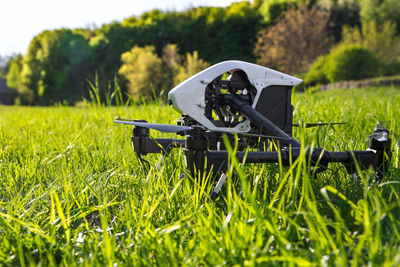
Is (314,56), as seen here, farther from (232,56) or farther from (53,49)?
(53,49)

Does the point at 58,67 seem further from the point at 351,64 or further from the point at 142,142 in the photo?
the point at 142,142

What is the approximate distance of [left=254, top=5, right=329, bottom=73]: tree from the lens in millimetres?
24203

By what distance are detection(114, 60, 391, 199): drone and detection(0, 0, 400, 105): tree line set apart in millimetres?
17318

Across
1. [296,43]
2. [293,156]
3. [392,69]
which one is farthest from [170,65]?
[293,156]

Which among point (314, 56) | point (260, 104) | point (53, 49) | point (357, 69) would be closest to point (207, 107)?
point (260, 104)

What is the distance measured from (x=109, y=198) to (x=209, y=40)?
28.2 m

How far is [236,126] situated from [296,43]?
24.4 meters

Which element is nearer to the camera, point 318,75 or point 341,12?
point 318,75

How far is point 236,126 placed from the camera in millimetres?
1984

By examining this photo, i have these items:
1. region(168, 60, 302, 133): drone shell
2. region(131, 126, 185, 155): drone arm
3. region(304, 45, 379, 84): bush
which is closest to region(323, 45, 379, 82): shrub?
region(304, 45, 379, 84): bush

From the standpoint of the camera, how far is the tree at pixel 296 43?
79.4 ft

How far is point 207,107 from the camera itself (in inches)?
78.1

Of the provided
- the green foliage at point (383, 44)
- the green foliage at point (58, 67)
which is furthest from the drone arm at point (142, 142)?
the green foliage at point (58, 67)

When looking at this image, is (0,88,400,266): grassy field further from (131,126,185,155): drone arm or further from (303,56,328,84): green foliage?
(303,56,328,84): green foliage
